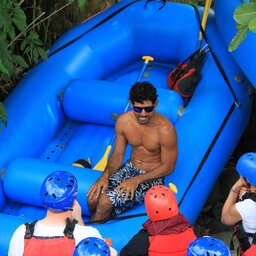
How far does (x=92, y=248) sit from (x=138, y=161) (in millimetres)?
A: 1551

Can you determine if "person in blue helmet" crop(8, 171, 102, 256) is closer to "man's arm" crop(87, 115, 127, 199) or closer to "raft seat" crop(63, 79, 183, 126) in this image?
"man's arm" crop(87, 115, 127, 199)

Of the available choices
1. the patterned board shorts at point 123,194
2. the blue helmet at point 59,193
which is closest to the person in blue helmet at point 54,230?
the blue helmet at point 59,193

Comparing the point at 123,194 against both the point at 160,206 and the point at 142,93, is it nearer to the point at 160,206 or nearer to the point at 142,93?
the point at 142,93

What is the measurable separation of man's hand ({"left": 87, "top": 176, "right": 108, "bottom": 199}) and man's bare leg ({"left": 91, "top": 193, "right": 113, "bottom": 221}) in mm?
32

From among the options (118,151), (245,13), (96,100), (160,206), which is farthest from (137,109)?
(245,13)

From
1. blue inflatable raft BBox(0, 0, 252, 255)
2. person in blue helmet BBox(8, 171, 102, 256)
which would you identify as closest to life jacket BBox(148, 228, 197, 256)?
person in blue helmet BBox(8, 171, 102, 256)

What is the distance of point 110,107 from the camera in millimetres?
3869

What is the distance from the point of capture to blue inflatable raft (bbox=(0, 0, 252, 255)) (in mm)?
3279

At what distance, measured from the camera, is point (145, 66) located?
4.36 m

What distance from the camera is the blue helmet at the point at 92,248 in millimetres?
1706

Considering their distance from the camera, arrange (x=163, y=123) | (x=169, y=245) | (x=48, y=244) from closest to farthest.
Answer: (x=48, y=244) < (x=169, y=245) < (x=163, y=123)

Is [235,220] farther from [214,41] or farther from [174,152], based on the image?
[214,41]

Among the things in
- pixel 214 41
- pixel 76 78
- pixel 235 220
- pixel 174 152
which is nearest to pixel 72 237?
pixel 235 220

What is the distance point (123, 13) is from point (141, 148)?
1.69 meters
